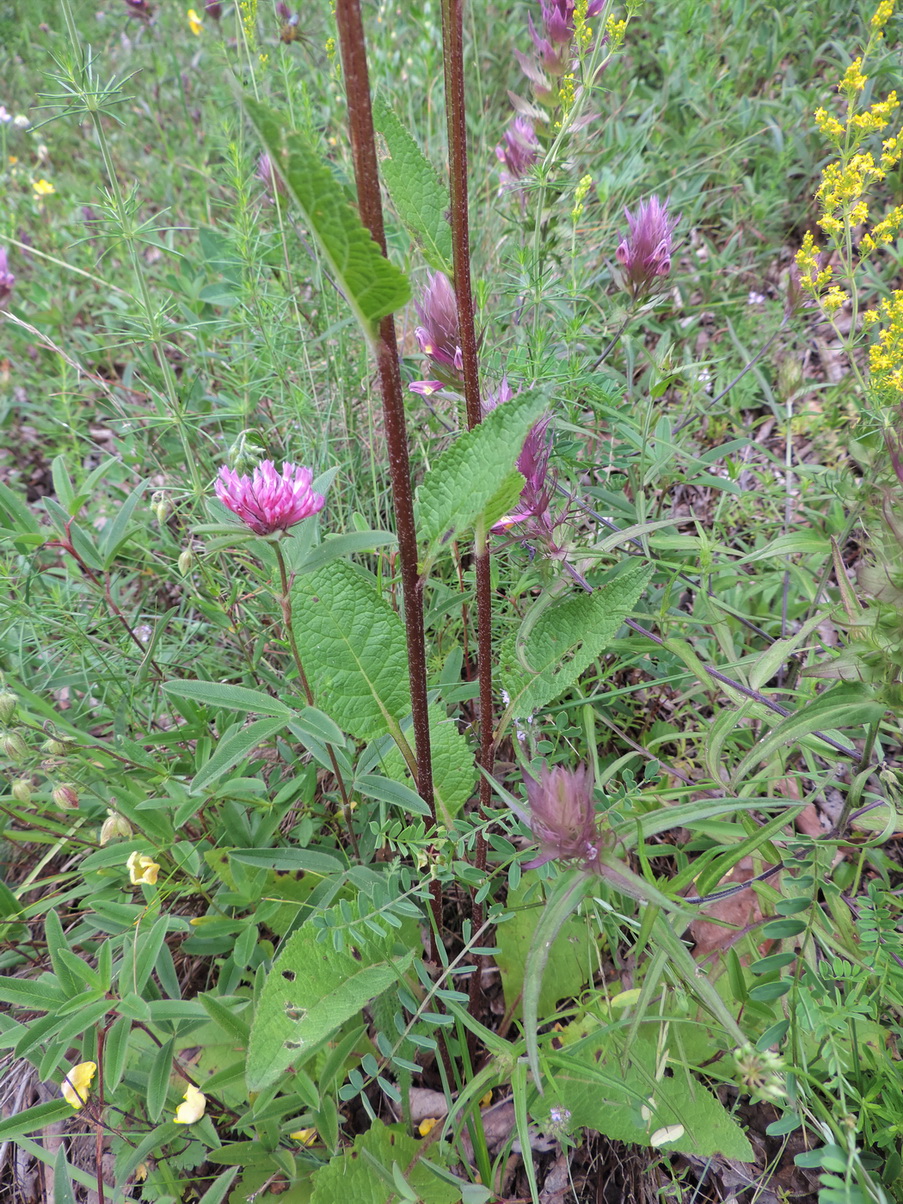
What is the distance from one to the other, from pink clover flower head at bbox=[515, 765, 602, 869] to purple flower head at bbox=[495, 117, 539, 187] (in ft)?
4.12

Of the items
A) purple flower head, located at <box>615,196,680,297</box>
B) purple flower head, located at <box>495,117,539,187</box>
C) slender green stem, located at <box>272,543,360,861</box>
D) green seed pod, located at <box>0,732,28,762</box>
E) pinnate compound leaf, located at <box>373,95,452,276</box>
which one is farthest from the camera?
purple flower head, located at <box>495,117,539,187</box>

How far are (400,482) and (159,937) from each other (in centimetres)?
89

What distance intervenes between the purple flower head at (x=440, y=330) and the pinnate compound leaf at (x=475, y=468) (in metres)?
0.33

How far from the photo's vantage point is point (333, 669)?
1.24m

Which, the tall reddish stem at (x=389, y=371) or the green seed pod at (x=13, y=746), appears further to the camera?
the green seed pod at (x=13, y=746)

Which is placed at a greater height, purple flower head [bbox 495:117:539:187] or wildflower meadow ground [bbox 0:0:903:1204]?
purple flower head [bbox 495:117:539:187]

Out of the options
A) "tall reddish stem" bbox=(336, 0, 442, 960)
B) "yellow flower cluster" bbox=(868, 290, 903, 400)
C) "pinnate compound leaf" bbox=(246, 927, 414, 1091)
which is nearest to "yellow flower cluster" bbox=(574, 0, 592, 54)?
"yellow flower cluster" bbox=(868, 290, 903, 400)

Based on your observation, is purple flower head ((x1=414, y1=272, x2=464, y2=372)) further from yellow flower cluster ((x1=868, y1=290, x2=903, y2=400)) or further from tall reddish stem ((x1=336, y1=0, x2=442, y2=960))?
yellow flower cluster ((x1=868, y1=290, x2=903, y2=400))

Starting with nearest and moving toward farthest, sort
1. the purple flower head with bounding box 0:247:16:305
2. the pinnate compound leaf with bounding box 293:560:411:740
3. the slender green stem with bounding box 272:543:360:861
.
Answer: the slender green stem with bounding box 272:543:360:861 → the pinnate compound leaf with bounding box 293:560:411:740 → the purple flower head with bounding box 0:247:16:305

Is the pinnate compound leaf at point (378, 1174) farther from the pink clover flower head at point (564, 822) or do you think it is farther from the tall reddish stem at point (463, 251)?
the pink clover flower head at point (564, 822)

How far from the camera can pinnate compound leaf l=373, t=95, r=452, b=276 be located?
3.36 feet

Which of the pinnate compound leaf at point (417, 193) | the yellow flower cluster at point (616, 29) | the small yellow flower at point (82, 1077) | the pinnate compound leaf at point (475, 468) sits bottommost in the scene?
the small yellow flower at point (82, 1077)

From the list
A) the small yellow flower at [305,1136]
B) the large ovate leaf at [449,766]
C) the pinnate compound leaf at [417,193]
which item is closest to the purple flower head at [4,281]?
the pinnate compound leaf at [417,193]

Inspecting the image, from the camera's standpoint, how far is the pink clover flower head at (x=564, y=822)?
93 centimetres
